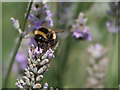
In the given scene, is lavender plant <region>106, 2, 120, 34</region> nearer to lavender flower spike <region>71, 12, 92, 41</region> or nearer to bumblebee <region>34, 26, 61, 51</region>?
lavender flower spike <region>71, 12, 92, 41</region>

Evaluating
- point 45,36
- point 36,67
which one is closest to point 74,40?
point 45,36

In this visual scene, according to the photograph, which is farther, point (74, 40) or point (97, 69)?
point (74, 40)

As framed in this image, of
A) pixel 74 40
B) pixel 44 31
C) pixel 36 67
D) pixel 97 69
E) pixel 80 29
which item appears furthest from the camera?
pixel 74 40

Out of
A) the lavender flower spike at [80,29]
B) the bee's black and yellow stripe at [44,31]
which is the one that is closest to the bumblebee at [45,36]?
the bee's black and yellow stripe at [44,31]

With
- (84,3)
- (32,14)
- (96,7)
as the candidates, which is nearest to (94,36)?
(96,7)

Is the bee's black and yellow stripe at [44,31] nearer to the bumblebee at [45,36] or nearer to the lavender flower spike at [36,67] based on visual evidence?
the bumblebee at [45,36]

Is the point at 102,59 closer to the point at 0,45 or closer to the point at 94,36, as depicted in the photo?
the point at 94,36

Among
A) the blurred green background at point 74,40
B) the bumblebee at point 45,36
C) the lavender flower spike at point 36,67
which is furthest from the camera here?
the blurred green background at point 74,40

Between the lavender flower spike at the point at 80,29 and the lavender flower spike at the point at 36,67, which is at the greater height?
the lavender flower spike at the point at 80,29

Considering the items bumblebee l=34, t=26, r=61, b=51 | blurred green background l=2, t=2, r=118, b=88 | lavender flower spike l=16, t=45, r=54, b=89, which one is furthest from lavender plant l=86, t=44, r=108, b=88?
lavender flower spike l=16, t=45, r=54, b=89

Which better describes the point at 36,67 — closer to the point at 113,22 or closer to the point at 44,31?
the point at 44,31

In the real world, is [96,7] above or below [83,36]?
above
